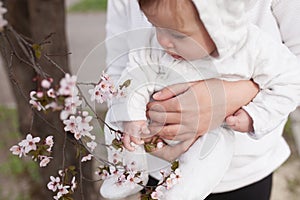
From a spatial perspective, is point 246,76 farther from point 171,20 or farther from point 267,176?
point 267,176

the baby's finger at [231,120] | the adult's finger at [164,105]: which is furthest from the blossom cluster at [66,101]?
the baby's finger at [231,120]

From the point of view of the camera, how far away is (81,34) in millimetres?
5105

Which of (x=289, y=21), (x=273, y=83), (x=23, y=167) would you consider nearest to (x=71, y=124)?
(x=273, y=83)

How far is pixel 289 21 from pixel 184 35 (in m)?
0.30

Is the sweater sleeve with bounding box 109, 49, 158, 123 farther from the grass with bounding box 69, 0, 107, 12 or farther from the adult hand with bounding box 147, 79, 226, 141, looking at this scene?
the grass with bounding box 69, 0, 107, 12

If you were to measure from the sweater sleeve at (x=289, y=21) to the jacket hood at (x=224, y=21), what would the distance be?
6.6 inches

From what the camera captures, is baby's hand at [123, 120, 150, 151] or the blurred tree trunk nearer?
baby's hand at [123, 120, 150, 151]

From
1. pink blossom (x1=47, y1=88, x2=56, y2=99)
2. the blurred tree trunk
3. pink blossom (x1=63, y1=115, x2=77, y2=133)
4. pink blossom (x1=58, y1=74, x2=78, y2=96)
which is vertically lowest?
the blurred tree trunk

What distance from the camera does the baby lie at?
3.57 feet

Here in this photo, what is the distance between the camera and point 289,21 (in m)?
1.25

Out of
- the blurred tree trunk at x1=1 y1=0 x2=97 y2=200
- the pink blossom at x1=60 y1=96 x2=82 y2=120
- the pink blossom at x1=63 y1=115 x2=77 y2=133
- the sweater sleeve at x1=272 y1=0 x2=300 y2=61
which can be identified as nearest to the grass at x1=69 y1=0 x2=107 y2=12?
the blurred tree trunk at x1=1 y1=0 x2=97 y2=200

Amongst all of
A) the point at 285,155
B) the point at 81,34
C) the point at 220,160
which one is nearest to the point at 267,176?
the point at 285,155

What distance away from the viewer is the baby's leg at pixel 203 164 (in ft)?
3.83

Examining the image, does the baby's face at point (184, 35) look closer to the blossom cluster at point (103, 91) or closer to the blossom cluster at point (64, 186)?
the blossom cluster at point (103, 91)
